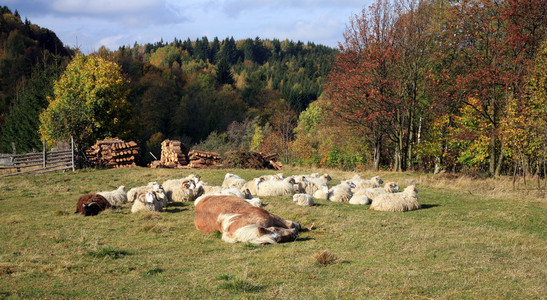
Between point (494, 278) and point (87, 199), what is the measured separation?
10735 mm

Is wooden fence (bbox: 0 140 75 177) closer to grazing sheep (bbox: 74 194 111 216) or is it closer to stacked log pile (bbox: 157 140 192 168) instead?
stacked log pile (bbox: 157 140 192 168)

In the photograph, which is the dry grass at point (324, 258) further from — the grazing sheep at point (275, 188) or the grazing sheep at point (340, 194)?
the grazing sheep at point (275, 188)

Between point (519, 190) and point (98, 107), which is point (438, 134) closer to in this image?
point (519, 190)

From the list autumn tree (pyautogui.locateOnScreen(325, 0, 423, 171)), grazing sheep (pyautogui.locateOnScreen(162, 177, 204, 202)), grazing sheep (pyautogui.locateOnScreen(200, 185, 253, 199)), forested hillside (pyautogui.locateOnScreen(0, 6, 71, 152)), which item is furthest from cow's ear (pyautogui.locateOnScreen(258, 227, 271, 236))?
forested hillside (pyautogui.locateOnScreen(0, 6, 71, 152))

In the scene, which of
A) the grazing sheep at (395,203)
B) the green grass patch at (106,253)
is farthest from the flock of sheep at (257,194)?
the green grass patch at (106,253)

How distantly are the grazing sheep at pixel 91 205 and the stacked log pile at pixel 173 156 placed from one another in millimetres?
16201

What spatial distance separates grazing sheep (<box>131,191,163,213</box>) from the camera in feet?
40.4

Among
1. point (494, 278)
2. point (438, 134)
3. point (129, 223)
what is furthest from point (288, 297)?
point (438, 134)

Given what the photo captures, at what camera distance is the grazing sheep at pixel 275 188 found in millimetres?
15414

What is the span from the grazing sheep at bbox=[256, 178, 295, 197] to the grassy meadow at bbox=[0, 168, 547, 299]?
136 centimetres

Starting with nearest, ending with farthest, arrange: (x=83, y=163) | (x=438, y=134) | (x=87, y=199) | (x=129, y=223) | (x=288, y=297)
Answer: (x=288, y=297) → (x=129, y=223) → (x=87, y=199) → (x=83, y=163) → (x=438, y=134)

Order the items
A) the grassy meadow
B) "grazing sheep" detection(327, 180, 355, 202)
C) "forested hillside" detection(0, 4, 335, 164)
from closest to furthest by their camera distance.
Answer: the grassy meadow
"grazing sheep" detection(327, 180, 355, 202)
"forested hillside" detection(0, 4, 335, 164)

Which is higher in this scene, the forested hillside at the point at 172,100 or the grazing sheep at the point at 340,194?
the forested hillside at the point at 172,100

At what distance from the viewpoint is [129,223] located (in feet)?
35.9
